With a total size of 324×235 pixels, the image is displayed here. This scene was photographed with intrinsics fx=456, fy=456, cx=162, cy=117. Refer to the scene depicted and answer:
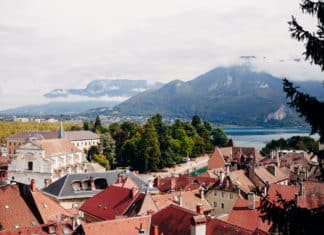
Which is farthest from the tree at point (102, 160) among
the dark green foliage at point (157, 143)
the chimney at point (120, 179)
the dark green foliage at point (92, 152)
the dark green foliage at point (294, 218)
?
the dark green foliage at point (294, 218)

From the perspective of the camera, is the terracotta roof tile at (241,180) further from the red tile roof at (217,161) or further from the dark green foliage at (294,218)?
the dark green foliage at (294,218)

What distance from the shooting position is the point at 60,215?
36.0 metres

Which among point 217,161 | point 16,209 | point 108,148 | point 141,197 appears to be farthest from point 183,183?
point 108,148

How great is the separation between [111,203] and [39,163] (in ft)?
108

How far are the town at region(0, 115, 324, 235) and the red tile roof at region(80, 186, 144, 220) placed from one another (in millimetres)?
92

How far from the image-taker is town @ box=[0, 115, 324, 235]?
26.7m

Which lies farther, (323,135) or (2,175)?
(2,175)

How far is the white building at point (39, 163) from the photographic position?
2739 inches

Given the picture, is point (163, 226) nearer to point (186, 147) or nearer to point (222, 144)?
point (186, 147)

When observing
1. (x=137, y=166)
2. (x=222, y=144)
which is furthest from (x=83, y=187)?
(x=222, y=144)

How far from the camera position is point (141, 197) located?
3753 centimetres

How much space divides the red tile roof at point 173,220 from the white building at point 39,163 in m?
41.0

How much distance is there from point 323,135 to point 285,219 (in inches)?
101

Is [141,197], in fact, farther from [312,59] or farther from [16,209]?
[312,59]
